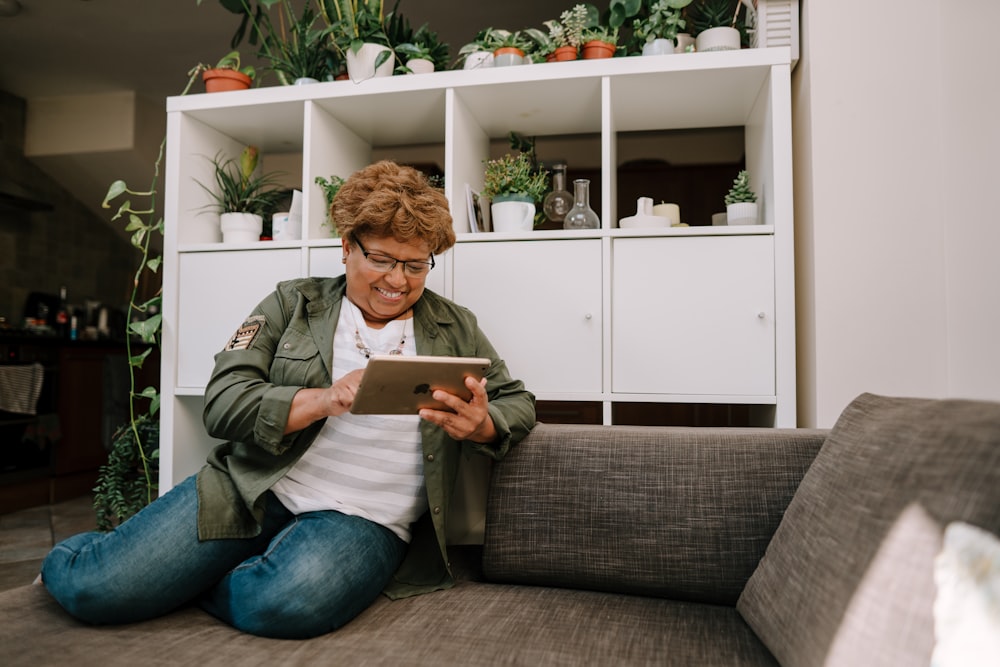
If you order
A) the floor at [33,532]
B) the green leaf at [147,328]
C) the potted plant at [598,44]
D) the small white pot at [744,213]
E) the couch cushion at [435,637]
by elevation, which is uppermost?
the potted plant at [598,44]

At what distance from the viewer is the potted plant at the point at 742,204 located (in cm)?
196

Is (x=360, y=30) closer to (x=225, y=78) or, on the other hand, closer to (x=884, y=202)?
(x=225, y=78)

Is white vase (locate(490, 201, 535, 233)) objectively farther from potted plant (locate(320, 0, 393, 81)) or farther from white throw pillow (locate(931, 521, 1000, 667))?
white throw pillow (locate(931, 521, 1000, 667))

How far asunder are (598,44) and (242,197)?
1269mm

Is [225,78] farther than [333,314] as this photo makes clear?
Yes

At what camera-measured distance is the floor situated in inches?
107

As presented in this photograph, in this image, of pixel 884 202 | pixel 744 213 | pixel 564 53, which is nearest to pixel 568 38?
pixel 564 53

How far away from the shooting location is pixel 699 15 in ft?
6.68

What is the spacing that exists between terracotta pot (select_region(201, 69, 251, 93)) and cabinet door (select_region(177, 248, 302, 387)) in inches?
22.4

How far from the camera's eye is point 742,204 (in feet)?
6.42

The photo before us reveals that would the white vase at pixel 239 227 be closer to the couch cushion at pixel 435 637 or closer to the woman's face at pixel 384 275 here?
the woman's face at pixel 384 275

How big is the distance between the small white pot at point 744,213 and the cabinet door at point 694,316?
14 centimetres

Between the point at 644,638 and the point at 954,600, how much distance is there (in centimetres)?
55

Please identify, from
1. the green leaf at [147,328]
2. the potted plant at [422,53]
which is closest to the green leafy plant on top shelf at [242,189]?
the green leaf at [147,328]
